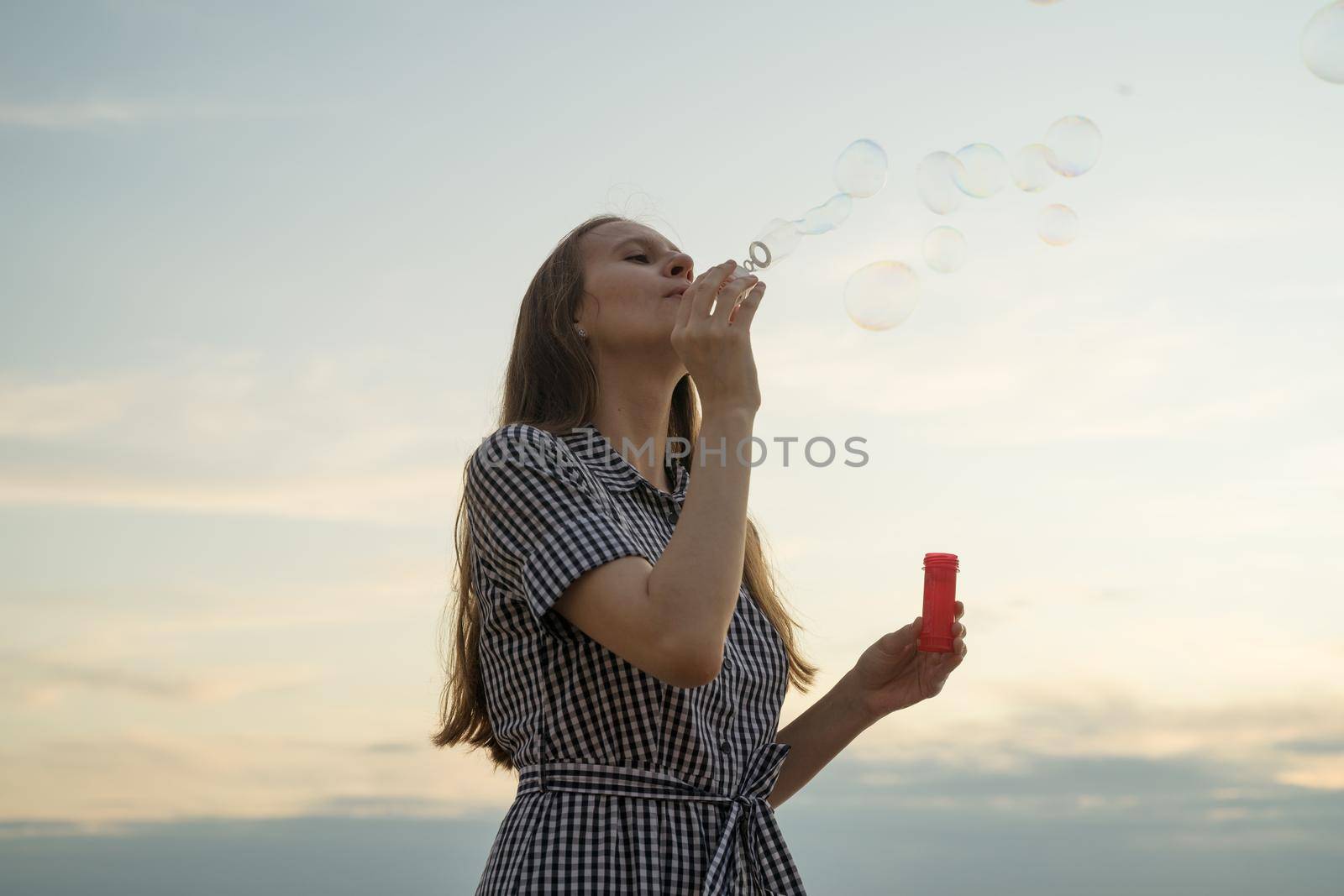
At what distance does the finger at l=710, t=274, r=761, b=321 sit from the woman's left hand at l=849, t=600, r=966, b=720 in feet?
3.28

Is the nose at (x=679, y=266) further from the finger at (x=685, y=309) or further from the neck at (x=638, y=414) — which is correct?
the finger at (x=685, y=309)

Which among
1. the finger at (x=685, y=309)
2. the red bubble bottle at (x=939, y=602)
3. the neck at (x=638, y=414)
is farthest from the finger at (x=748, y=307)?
the red bubble bottle at (x=939, y=602)

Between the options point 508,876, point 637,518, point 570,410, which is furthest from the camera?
point 570,410

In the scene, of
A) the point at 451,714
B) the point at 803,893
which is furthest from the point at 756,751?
the point at 451,714

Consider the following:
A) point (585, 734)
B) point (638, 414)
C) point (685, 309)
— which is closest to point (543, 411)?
point (638, 414)

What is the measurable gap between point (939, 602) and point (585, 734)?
105cm

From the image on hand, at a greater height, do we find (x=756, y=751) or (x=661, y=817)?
(x=756, y=751)

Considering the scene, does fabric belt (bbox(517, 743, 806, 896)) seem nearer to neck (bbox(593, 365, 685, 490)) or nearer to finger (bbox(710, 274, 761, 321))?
neck (bbox(593, 365, 685, 490))

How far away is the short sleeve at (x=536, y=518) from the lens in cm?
266

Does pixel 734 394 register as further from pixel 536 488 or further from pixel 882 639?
pixel 882 639

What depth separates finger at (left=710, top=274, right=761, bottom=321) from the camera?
9.61 feet

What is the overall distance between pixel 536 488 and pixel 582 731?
53cm

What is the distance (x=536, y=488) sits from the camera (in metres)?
2.77

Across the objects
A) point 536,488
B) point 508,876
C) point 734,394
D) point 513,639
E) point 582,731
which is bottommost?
point 508,876
